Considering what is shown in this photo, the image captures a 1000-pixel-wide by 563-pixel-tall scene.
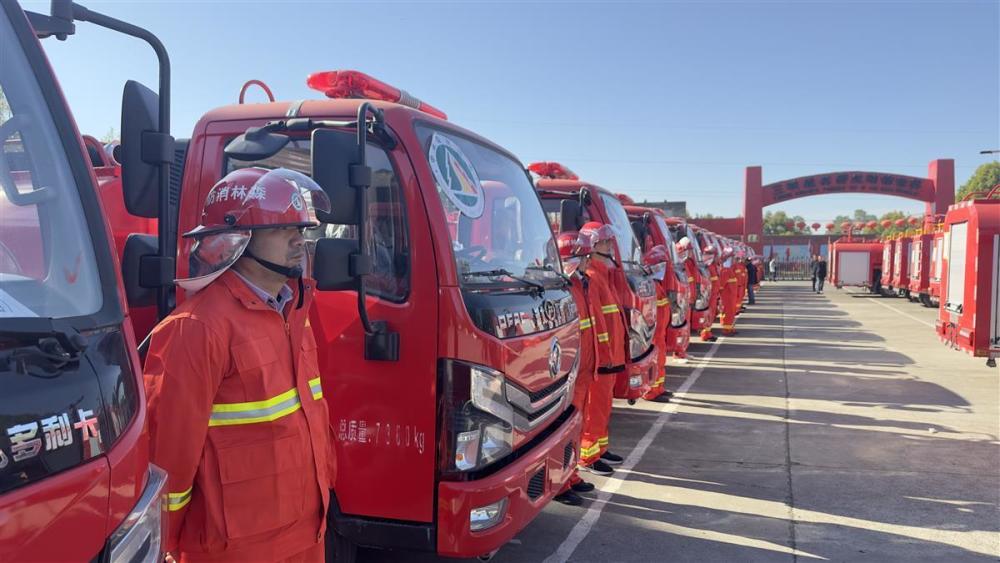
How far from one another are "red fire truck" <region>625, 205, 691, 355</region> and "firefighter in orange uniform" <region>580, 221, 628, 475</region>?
344 centimetres

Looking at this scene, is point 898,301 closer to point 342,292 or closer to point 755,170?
point 755,170

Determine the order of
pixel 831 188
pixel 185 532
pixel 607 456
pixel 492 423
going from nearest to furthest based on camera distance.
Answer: pixel 185 532
pixel 492 423
pixel 607 456
pixel 831 188

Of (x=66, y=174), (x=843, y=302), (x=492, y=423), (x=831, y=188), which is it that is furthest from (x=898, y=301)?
(x=66, y=174)

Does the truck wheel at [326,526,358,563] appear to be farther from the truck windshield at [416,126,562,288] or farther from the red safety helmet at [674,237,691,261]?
the red safety helmet at [674,237,691,261]

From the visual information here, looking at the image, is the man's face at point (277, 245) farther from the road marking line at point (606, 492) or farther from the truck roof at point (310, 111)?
the road marking line at point (606, 492)

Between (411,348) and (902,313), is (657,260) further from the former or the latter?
(902,313)

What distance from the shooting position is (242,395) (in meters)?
2.17

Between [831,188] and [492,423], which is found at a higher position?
[831,188]

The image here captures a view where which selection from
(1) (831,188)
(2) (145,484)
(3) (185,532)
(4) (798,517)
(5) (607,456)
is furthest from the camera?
(1) (831,188)

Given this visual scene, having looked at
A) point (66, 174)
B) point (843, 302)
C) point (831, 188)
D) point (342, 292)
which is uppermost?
point (831, 188)

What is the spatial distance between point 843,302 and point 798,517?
25954 mm

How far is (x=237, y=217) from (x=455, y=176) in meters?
1.56

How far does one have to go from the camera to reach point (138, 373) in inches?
70.2

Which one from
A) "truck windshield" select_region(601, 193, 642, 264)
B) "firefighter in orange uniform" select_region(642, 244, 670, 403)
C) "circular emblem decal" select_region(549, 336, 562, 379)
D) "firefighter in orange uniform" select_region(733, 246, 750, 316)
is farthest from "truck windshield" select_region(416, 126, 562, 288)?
"firefighter in orange uniform" select_region(733, 246, 750, 316)
